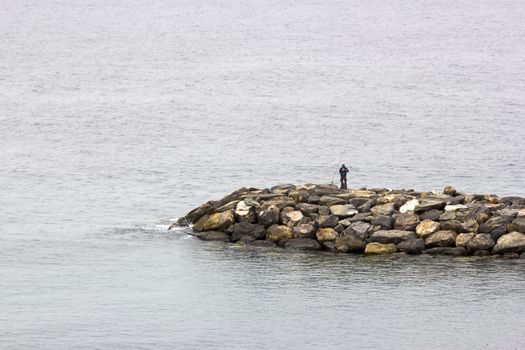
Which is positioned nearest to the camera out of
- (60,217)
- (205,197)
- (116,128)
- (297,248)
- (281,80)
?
(297,248)

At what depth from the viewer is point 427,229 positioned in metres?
58.2

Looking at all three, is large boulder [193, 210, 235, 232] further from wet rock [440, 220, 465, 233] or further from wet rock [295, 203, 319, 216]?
wet rock [440, 220, 465, 233]

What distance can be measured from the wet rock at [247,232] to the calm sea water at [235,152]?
1592 millimetres

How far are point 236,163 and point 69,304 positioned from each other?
42.8m

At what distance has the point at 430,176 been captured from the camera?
8800 centimetres

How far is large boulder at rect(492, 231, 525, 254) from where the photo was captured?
5647cm

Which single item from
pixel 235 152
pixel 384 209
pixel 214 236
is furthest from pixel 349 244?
pixel 235 152

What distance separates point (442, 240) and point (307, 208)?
717cm

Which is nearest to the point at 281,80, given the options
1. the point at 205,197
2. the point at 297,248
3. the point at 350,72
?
the point at 350,72

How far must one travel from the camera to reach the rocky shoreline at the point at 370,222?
5750 cm

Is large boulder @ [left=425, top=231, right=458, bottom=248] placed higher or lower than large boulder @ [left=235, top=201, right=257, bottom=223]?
lower

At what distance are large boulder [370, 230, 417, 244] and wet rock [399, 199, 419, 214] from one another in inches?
59.9

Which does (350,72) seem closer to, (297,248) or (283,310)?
(297,248)

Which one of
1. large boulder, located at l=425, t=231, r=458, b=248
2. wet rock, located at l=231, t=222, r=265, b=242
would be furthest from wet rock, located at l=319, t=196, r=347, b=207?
large boulder, located at l=425, t=231, r=458, b=248
